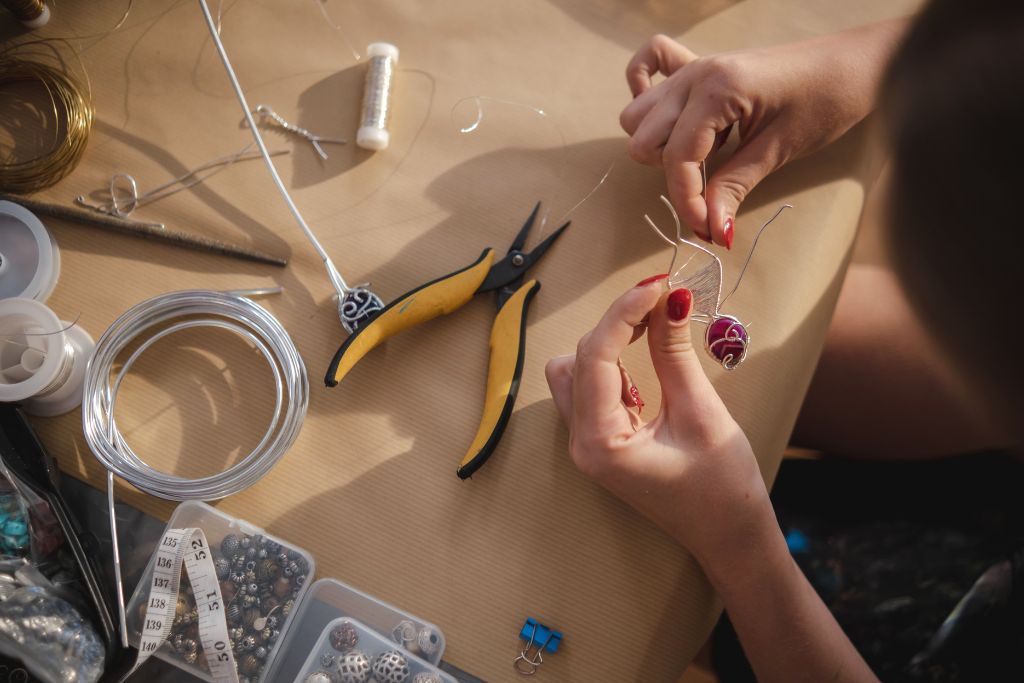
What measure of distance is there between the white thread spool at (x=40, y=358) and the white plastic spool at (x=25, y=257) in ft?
0.27

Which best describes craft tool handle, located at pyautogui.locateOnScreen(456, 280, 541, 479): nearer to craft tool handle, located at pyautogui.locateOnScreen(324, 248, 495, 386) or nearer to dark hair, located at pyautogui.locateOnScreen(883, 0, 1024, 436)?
craft tool handle, located at pyautogui.locateOnScreen(324, 248, 495, 386)

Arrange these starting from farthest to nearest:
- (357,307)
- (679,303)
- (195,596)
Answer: (357,307), (195,596), (679,303)

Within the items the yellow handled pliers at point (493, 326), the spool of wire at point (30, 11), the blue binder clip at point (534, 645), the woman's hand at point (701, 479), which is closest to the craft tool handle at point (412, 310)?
the yellow handled pliers at point (493, 326)

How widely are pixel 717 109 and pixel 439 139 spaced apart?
0.51 meters

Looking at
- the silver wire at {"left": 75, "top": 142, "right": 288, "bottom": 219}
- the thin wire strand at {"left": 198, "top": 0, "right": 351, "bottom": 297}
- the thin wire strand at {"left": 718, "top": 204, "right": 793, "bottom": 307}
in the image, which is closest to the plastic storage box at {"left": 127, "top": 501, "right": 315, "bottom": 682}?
the thin wire strand at {"left": 198, "top": 0, "right": 351, "bottom": 297}

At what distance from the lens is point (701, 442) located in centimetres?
97

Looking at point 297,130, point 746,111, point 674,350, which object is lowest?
point 674,350

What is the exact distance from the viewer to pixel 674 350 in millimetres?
962

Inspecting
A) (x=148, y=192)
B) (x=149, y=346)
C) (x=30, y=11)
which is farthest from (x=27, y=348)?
(x=30, y=11)

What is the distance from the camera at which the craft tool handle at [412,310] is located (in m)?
1.08

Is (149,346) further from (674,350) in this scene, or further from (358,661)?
(674,350)

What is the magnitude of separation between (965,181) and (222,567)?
1098mm

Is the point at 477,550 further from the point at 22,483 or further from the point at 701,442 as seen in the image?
the point at 22,483

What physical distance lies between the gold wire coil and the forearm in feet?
4.32
